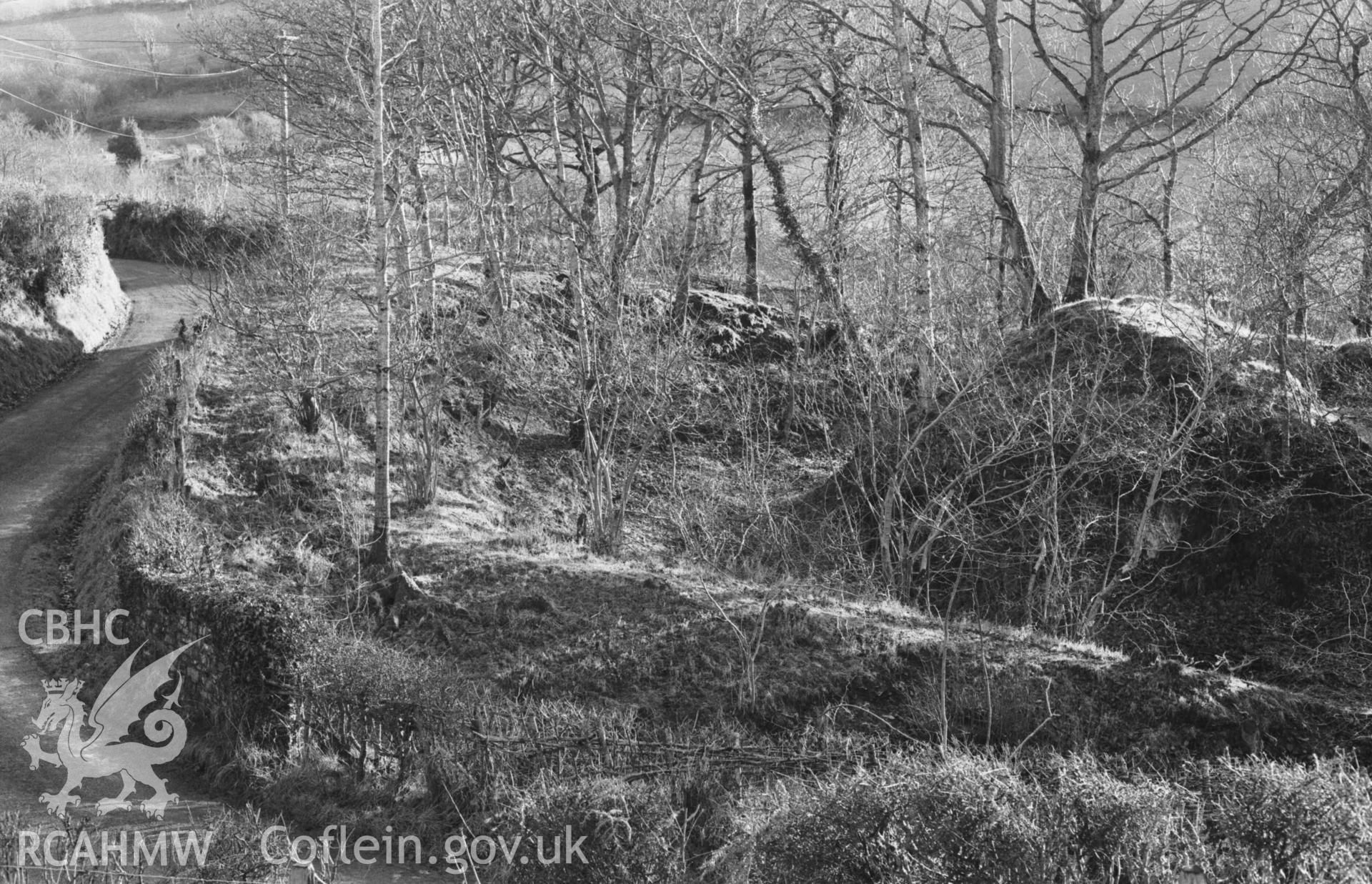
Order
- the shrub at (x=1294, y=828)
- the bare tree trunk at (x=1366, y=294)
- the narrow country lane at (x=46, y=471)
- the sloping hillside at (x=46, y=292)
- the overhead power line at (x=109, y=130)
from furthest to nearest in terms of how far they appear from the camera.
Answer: the overhead power line at (x=109, y=130) → the sloping hillside at (x=46, y=292) → the bare tree trunk at (x=1366, y=294) → the narrow country lane at (x=46, y=471) → the shrub at (x=1294, y=828)

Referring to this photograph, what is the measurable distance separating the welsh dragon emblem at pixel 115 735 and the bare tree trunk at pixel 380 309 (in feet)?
10.0

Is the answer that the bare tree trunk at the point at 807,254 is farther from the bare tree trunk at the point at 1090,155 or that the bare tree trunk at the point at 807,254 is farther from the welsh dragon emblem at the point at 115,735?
the welsh dragon emblem at the point at 115,735

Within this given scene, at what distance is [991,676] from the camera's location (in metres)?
11.0

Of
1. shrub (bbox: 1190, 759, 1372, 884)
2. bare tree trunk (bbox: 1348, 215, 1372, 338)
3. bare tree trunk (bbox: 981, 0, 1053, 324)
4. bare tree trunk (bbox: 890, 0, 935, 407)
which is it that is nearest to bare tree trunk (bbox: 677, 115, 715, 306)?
bare tree trunk (bbox: 890, 0, 935, 407)

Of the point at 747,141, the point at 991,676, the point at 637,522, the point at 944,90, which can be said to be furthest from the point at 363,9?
the point at 991,676

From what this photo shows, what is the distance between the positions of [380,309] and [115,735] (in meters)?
5.28

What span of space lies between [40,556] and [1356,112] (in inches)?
860

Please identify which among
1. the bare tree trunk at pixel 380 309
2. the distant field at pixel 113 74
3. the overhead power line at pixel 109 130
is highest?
the distant field at pixel 113 74

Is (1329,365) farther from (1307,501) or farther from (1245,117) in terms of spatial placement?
(1245,117)

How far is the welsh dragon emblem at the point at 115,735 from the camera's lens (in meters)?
9.16

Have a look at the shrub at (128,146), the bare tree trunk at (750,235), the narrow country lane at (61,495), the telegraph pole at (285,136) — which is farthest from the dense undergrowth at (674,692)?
the shrub at (128,146)

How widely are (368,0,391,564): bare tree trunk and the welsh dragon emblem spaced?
305cm

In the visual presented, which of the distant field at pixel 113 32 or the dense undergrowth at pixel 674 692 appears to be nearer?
the dense undergrowth at pixel 674 692

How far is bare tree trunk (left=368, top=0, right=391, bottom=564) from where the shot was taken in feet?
40.2
